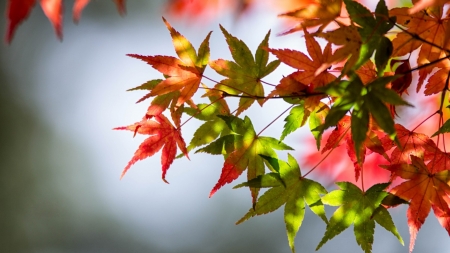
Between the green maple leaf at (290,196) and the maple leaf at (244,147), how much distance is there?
0.02 m

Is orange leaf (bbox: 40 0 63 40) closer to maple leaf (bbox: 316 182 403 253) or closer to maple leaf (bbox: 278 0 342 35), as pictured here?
maple leaf (bbox: 278 0 342 35)

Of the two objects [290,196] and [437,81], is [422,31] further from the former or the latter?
[290,196]

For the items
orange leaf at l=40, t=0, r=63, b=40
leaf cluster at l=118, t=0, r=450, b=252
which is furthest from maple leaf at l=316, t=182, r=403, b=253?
orange leaf at l=40, t=0, r=63, b=40

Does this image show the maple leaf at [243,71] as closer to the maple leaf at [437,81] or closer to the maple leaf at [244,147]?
the maple leaf at [244,147]

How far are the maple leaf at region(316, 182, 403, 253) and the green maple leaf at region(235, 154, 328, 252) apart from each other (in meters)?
0.02

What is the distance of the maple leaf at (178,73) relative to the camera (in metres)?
0.55

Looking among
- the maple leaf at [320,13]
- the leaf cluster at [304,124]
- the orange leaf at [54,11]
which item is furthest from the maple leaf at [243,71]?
the orange leaf at [54,11]

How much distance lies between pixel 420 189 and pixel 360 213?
8cm

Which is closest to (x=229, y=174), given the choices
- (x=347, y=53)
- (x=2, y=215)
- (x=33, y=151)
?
(x=347, y=53)

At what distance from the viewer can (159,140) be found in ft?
1.99

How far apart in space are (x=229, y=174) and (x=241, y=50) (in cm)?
16

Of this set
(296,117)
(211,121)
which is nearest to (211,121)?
(211,121)

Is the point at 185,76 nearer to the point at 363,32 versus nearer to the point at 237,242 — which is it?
the point at 363,32

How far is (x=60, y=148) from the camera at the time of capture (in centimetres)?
192
